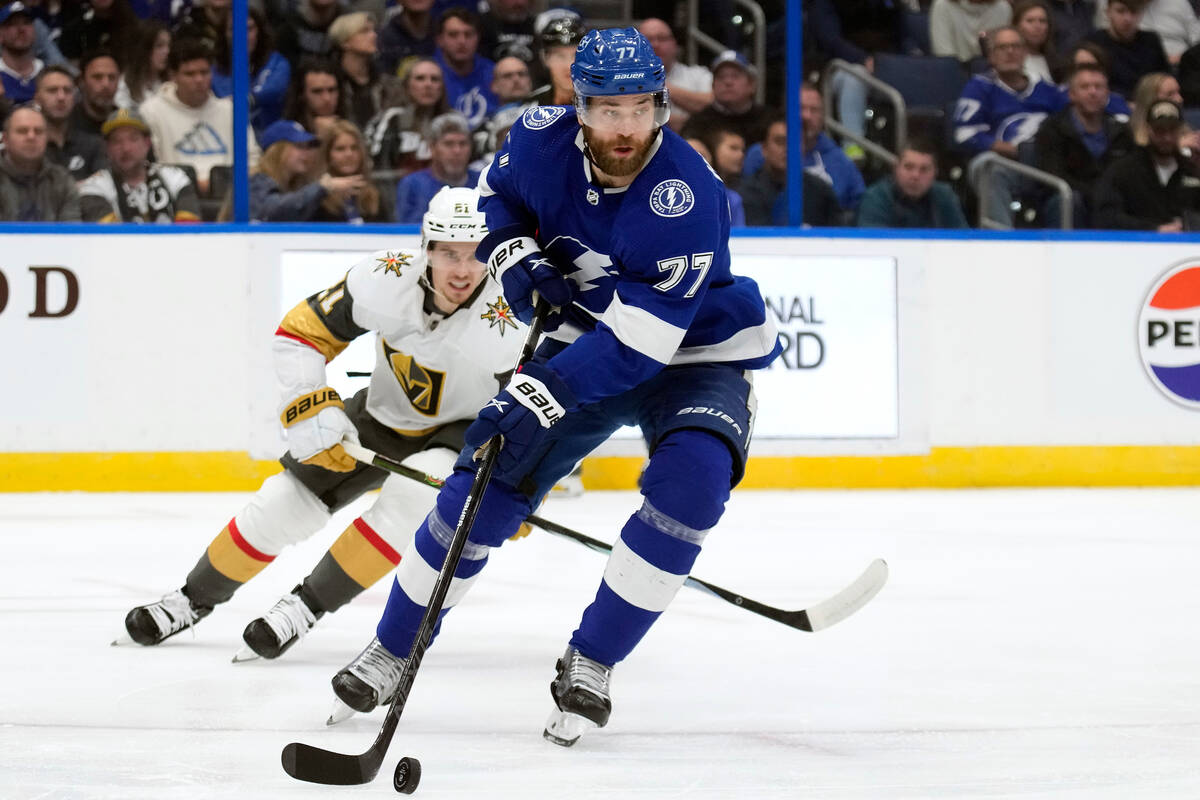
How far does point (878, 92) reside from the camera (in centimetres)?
619

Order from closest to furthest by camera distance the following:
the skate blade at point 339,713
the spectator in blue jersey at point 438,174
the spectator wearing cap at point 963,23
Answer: the skate blade at point 339,713, the spectator in blue jersey at point 438,174, the spectator wearing cap at point 963,23

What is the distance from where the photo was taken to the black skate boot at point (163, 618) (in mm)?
2764

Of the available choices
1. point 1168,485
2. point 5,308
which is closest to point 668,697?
point 5,308

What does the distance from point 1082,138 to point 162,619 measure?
15.5ft

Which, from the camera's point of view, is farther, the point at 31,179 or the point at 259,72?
the point at 259,72

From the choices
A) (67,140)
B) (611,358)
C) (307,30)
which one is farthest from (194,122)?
(611,358)

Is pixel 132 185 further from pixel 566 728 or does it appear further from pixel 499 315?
pixel 566 728

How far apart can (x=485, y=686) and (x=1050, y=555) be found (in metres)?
2.15

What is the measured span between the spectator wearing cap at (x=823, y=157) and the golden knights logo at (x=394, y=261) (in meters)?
3.38

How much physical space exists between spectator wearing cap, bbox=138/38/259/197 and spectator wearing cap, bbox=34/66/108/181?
23cm

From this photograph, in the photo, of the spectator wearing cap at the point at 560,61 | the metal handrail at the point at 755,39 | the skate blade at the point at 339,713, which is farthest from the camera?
the metal handrail at the point at 755,39

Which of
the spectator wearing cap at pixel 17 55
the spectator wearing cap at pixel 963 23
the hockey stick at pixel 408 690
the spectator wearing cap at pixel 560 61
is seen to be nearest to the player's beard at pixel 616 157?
the hockey stick at pixel 408 690

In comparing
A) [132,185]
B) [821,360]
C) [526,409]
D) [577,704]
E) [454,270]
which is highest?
[132,185]

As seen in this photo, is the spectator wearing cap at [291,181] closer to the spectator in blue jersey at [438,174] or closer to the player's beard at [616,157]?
the spectator in blue jersey at [438,174]
